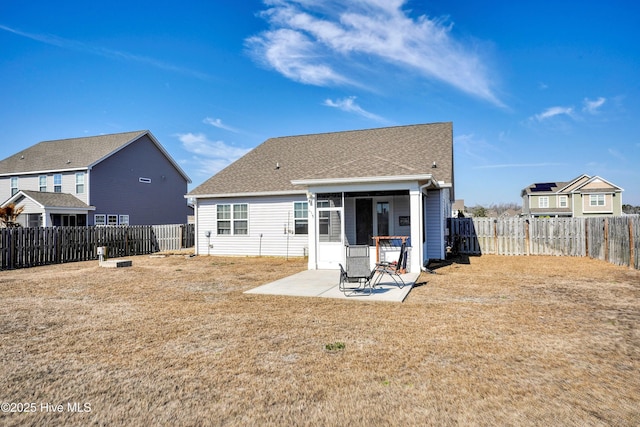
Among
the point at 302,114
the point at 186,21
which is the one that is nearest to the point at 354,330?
the point at 186,21

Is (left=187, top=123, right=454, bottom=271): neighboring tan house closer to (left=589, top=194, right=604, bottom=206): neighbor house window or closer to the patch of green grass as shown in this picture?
the patch of green grass

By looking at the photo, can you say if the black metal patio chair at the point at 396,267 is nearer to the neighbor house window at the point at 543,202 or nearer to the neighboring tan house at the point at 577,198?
the neighboring tan house at the point at 577,198

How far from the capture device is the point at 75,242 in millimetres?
17188

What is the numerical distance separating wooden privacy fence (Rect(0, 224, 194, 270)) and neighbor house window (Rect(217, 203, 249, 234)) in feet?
19.0

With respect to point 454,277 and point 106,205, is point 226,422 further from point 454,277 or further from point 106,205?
point 106,205

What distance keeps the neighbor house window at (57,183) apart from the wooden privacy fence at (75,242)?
916cm

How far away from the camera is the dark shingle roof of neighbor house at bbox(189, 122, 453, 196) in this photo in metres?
17.6

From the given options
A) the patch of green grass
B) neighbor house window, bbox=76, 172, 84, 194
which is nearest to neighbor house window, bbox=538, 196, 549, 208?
neighbor house window, bbox=76, 172, 84, 194

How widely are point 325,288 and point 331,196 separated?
4387 mm

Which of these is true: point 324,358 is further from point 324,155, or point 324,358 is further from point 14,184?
point 14,184

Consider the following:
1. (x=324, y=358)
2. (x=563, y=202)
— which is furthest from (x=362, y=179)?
(x=563, y=202)

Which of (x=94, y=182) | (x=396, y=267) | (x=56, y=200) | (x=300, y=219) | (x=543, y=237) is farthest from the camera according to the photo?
(x=94, y=182)

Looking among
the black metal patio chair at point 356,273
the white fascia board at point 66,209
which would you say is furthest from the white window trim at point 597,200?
the white fascia board at point 66,209

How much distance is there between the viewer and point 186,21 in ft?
46.4
